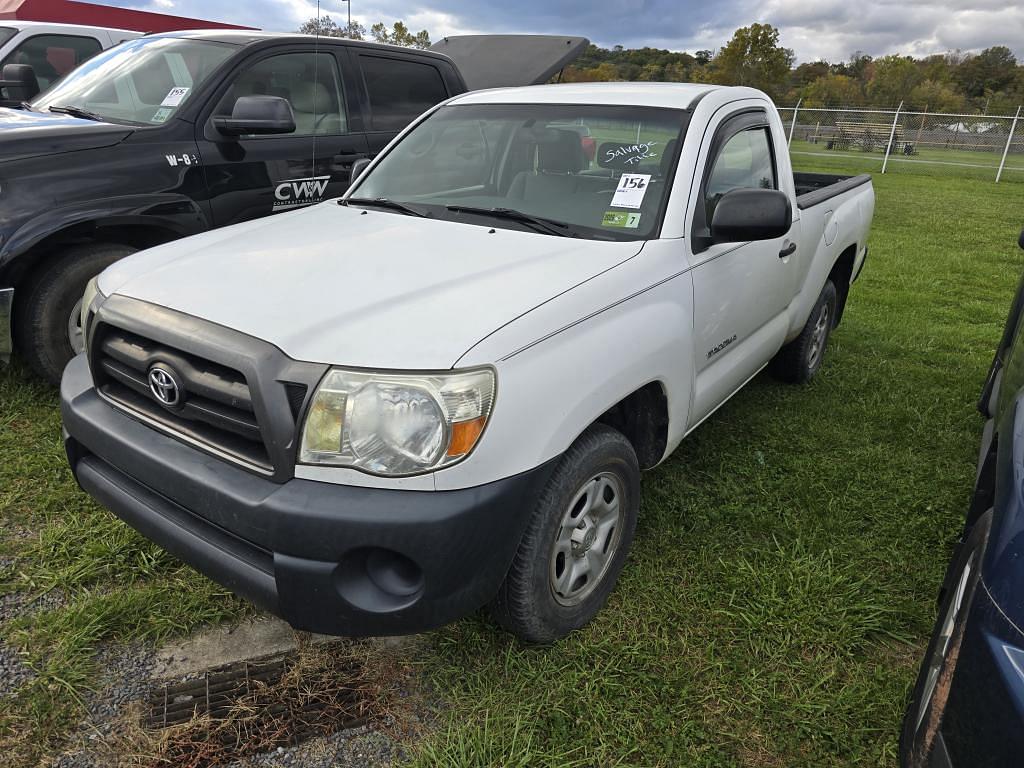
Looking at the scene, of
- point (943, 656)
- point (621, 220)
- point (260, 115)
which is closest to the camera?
point (943, 656)

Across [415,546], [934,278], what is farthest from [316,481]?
[934,278]

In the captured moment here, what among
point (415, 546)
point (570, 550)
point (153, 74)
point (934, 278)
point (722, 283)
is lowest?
point (934, 278)

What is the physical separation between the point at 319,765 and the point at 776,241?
282 cm

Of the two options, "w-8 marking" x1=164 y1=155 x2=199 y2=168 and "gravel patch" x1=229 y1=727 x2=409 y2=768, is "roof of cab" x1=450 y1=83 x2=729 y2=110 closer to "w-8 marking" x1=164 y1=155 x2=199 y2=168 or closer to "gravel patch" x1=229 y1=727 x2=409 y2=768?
"w-8 marking" x1=164 y1=155 x2=199 y2=168

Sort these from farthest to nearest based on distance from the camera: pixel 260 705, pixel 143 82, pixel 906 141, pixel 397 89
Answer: pixel 906 141 < pixel 397 89 < pixel 143 82 < pixel 260 705

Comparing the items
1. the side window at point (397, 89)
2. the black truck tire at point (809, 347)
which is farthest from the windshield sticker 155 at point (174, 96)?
the black truck tire at point (809, 347)

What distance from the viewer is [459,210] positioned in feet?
9.30

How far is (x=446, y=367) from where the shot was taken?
175cm

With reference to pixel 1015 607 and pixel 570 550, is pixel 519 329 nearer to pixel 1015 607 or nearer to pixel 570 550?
pixel 570 550

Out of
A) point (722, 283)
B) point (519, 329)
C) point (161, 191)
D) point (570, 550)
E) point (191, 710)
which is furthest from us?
point (161, 191)

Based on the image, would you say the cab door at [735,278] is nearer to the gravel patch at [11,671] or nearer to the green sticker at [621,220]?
the green sticker at [621,220]

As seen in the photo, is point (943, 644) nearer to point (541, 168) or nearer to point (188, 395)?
point (188, 395)

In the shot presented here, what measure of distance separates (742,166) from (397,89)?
9.61ft

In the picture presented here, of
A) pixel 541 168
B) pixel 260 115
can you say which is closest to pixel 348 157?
pixel 260 115
